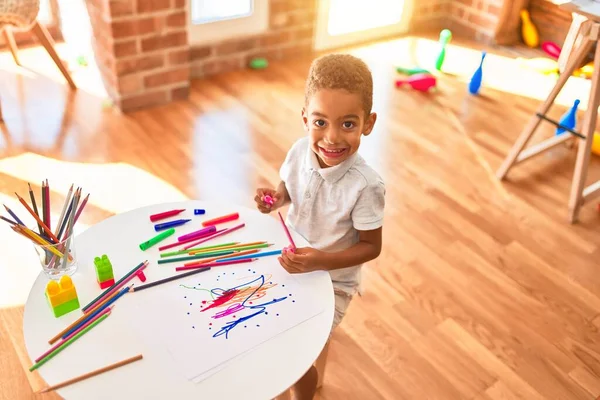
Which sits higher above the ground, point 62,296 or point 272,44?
point 62,296

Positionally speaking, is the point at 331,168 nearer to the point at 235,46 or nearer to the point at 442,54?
the point at 235,46

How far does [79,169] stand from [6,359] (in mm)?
911

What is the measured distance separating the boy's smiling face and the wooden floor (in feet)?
2.48

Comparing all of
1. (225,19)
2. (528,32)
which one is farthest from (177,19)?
(528,32)

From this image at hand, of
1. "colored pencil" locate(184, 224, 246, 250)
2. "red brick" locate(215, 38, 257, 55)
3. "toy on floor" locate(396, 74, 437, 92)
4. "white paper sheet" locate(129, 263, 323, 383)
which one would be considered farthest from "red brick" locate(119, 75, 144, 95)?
"white paper sheet" locate(129, 263, 323, 383)

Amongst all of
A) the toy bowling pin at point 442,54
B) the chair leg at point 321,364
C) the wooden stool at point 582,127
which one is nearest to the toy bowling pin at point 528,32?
the toy bowling pin at point 442,54

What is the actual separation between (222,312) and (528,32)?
3303 millimetres

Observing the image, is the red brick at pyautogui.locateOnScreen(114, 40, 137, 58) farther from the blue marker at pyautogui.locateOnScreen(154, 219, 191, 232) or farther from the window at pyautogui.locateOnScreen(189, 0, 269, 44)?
the blue marker at pyautogui.locateOnScreen(154, 219, 191, 232)

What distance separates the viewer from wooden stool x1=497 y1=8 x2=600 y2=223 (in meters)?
2.03

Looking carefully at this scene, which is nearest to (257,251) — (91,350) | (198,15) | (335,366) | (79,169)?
(91,350)

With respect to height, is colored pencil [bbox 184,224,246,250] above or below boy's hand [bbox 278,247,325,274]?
below

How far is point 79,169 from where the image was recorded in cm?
228

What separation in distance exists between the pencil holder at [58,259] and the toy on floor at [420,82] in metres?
2.32

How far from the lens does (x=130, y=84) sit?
2.62 meters
